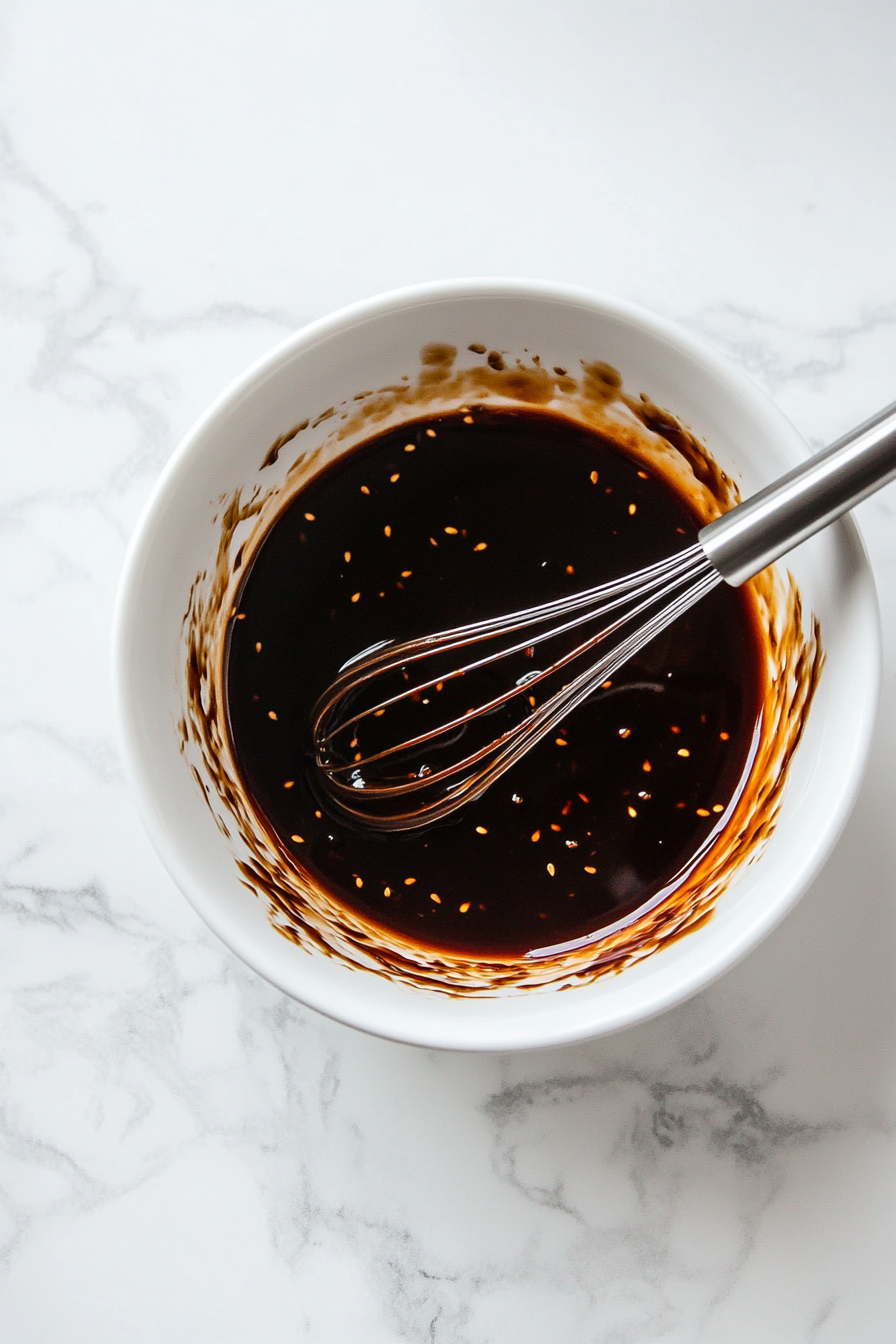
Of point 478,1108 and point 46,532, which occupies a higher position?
point 46,532

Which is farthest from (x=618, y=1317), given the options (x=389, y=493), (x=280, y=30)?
(x=280, y=30)

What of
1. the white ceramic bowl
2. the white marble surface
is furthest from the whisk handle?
the white marble surface

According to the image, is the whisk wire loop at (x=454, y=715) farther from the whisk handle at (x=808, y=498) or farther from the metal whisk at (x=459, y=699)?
the whisk handle at (x=808, y=498)

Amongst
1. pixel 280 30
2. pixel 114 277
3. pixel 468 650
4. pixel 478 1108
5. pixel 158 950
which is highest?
pixel 280 30

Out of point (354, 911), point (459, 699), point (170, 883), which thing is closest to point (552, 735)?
point (459, 699)

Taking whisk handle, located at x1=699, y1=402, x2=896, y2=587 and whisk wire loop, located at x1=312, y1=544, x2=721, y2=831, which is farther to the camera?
whisk wire loop, located at x1=312, y1=544, x2=721, y2=831

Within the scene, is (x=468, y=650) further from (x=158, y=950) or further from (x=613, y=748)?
(x=158, y=950)

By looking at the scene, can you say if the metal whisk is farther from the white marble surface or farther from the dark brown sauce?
the white marble surface
